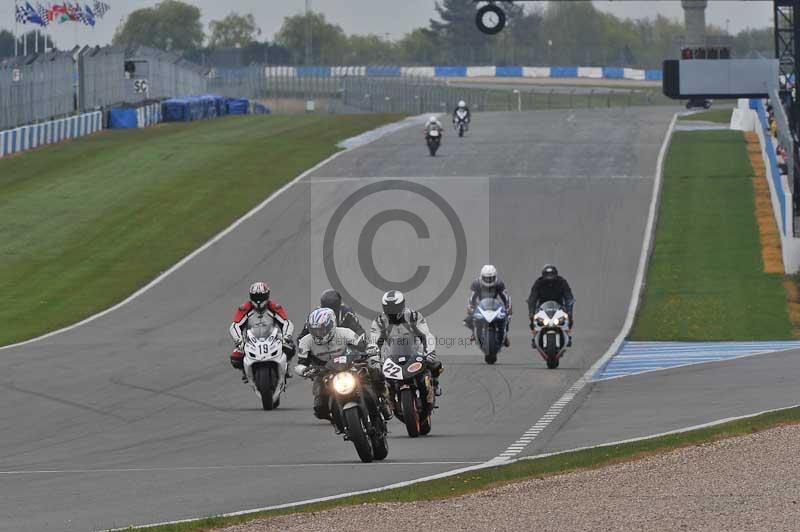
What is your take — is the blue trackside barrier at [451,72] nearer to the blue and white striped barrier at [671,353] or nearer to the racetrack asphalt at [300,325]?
the racetrack asphalt at [300,325]

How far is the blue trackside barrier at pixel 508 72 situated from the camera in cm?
14425

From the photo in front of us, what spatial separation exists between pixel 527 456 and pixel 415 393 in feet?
Answer: 6.08

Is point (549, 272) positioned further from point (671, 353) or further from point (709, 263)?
point (709, 263)

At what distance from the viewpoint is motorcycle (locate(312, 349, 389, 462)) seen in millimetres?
14898

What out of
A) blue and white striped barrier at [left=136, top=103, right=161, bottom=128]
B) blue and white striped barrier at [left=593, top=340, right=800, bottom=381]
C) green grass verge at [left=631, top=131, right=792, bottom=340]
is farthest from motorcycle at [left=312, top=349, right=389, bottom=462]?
blue and white striped barrier at [left=136, top=103, right=161, bottom=128]

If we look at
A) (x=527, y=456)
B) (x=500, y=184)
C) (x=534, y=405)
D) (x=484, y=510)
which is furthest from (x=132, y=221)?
(x=484, y=510)

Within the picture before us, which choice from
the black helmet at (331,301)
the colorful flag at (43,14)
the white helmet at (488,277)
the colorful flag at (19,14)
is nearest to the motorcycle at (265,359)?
the black helmet at (331,301)

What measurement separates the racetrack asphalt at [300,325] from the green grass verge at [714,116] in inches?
438

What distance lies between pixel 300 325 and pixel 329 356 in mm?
14689

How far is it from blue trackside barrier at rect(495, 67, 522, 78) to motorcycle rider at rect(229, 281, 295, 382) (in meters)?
126

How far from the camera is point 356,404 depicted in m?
14.8

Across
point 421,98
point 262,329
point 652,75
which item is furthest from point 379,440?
point 652,75

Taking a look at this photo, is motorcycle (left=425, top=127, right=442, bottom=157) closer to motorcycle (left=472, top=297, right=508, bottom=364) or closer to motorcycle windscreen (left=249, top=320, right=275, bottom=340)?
motorcycle (left=472, top=297, right=508, bottom=364)

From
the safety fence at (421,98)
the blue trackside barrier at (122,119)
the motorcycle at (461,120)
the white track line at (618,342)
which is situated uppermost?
the safety fence at (421,98)
